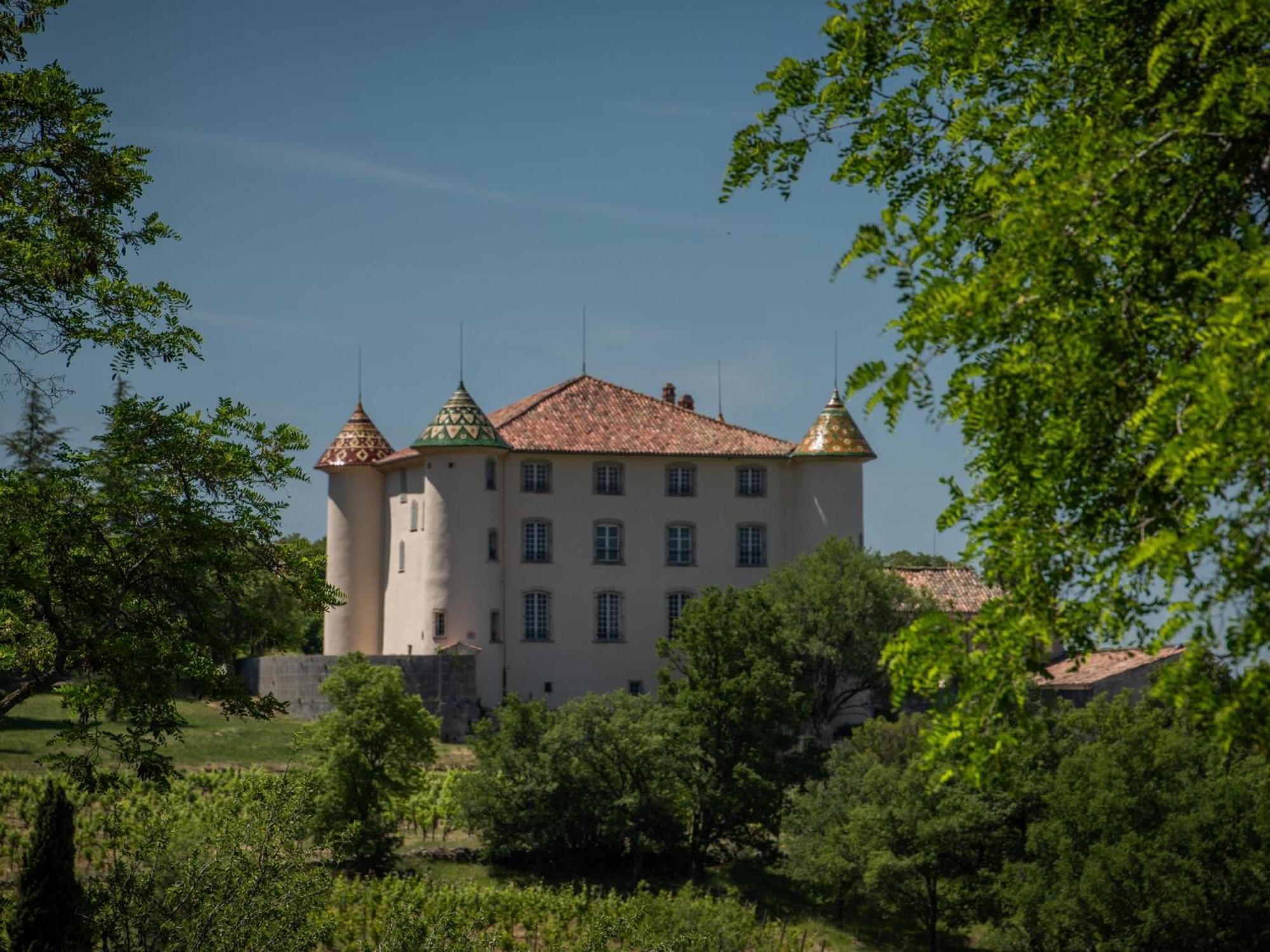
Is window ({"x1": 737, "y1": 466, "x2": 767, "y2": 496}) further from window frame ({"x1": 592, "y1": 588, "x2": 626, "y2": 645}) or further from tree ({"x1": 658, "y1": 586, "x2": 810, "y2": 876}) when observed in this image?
tree ({"x1": 658, "y1": 586, "x2": 810, "y2": 876})

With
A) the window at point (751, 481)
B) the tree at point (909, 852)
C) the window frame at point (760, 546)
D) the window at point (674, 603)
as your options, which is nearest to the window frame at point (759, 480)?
the window at point (751, 481)

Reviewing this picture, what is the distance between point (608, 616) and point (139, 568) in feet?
142

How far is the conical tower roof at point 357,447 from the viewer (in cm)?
6025

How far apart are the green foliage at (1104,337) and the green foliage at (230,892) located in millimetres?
9403

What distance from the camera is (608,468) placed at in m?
59.2

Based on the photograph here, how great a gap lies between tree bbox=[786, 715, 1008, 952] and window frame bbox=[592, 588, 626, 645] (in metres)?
18.0

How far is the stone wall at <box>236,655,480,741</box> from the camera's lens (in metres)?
52.6

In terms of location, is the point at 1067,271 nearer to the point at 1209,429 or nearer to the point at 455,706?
the point at 1209,429

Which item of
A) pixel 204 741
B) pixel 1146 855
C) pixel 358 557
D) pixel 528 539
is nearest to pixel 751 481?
pixel 528 539

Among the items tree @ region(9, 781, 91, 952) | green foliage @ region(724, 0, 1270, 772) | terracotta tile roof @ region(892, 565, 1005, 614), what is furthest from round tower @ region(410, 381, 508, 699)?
green foliage @ region(724, 0, 1270, 772)

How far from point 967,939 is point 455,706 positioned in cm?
1941

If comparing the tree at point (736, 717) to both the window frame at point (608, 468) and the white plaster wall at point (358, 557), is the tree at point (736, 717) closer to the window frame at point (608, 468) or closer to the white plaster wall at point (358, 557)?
the window frame at point (608, 468)

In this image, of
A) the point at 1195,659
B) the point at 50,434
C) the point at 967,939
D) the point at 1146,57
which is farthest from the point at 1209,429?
the point at 50,434

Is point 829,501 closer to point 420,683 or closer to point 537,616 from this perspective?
point 537,616
